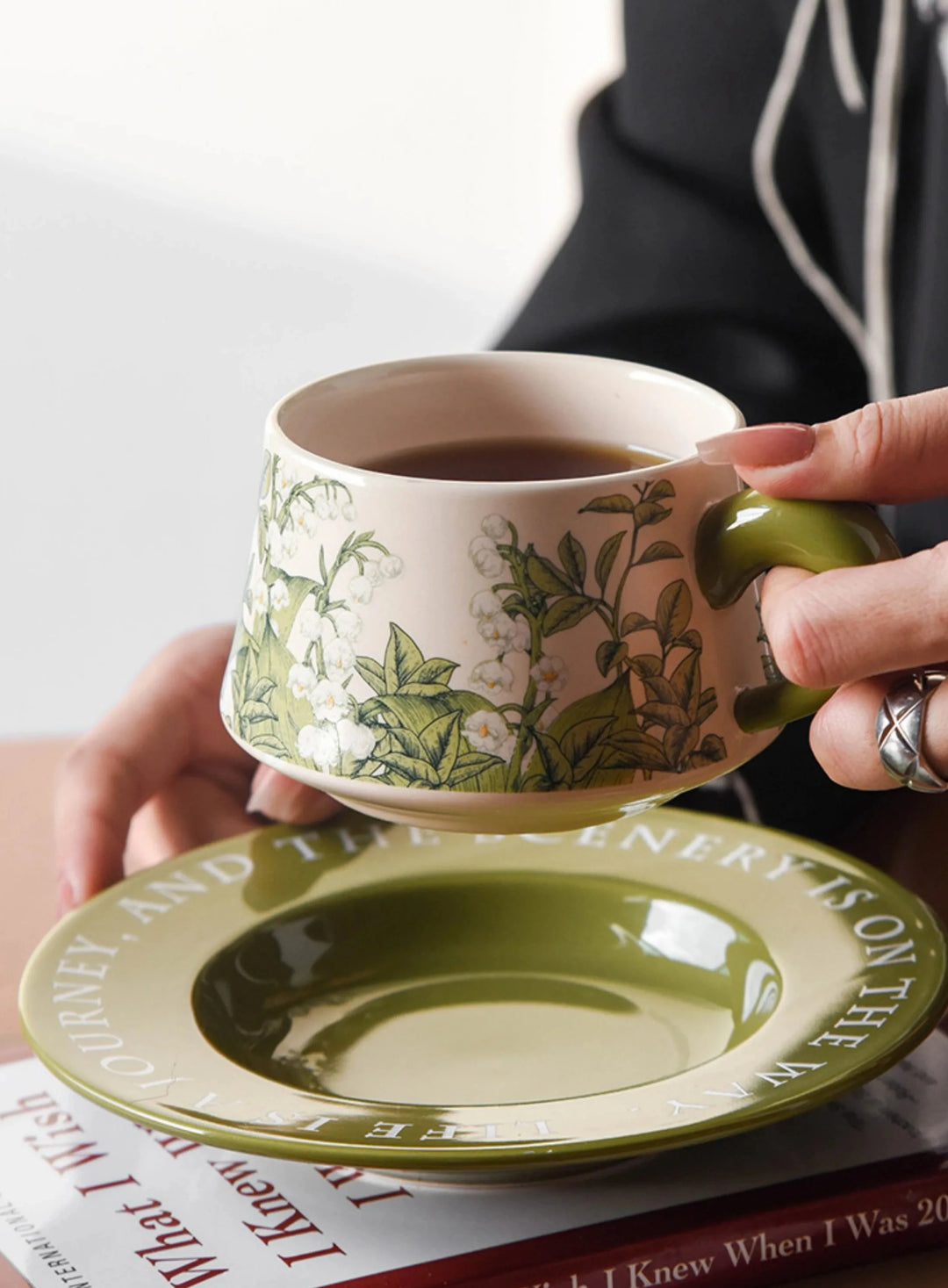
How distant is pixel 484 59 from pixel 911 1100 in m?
3.84

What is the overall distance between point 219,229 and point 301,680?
3467 mm

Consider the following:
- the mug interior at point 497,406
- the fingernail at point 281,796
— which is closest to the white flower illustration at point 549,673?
the mug interior at point 497,406

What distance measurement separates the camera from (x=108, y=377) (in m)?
3.10

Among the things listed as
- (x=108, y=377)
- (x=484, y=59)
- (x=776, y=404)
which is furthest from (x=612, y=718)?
(x=484, y=59)

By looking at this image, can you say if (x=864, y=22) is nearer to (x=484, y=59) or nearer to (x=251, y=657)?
(x=251, y=657)

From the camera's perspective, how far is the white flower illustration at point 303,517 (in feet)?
1.67

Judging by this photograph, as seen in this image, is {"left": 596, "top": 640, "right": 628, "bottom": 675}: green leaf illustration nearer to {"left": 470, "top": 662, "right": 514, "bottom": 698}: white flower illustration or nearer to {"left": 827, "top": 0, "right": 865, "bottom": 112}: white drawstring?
{"left": 470, "top": 662, "right": 514, "bottom": 698}: white flower illustration

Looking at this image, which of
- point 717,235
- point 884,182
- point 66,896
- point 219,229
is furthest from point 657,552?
point 219,229

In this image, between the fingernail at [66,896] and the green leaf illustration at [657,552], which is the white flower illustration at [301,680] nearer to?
the green leaf illustration at [657,552]

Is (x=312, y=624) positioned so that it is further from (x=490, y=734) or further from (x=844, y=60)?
(x=844, y=60)

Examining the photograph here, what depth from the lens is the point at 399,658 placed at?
0.50 m

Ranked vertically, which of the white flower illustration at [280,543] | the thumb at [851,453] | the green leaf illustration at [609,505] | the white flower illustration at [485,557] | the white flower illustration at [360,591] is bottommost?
the white flower illustration at [360,591]

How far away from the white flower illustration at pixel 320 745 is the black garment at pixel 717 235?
0.54m

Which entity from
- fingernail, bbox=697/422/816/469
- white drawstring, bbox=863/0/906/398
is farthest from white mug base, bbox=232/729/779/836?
white drawstring, bbox=863/0/906/398
